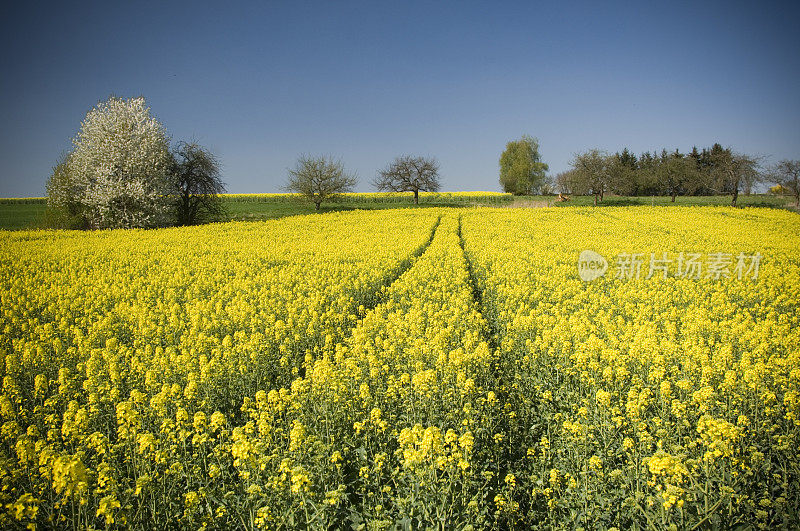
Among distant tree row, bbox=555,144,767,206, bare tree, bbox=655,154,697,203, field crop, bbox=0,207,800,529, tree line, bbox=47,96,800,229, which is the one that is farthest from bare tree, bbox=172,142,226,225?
bare tree, bbox=655,154,697,203

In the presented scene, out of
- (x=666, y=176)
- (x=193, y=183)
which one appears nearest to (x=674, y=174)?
(x=666, y=176)

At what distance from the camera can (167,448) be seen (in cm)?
452

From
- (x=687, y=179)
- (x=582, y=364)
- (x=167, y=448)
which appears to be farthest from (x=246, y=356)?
(x=687, y=179)

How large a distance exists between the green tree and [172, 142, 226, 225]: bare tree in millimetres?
70230

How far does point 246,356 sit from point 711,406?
6.59 meters

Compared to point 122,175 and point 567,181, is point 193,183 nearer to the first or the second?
point 122,175

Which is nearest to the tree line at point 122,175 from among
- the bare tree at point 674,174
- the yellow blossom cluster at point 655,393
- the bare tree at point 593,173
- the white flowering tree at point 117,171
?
the white flowering tree at point 117,171

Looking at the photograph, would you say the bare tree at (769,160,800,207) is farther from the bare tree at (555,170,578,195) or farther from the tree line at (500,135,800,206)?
the bare tree at (555,170,578,195)

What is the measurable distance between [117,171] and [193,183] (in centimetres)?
629

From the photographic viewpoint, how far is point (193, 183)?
124ft

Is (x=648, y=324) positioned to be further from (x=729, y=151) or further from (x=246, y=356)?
(x=729, y=151)

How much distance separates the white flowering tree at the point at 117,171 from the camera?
31844 millimetres

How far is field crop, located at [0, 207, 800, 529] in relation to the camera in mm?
3711

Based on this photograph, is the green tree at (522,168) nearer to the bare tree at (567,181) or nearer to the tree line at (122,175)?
the bare tree at (567,181)
